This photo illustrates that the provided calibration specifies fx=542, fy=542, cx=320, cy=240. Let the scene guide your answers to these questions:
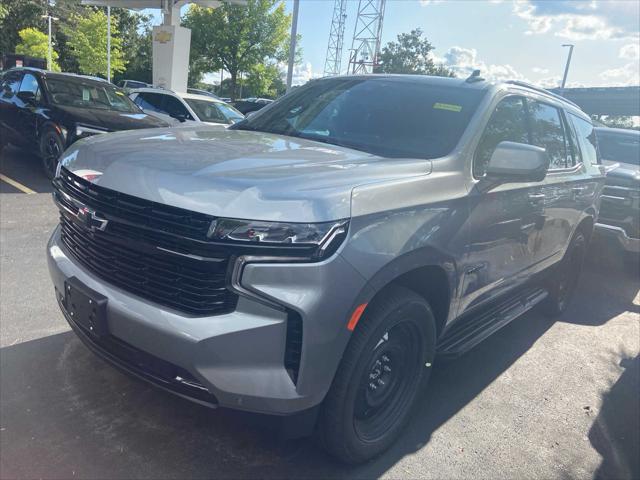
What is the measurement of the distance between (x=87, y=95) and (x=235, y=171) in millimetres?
8026

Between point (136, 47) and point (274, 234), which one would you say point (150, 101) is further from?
point (136, 47)

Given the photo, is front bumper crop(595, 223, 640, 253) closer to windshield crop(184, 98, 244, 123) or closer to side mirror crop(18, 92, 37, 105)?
windshield crop(184, 98, 244, 123)

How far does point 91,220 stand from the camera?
244 cm

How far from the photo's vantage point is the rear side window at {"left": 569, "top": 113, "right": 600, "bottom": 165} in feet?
16.5

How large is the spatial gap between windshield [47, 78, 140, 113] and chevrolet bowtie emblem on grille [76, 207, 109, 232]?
22.5 ft

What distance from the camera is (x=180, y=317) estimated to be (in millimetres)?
2131

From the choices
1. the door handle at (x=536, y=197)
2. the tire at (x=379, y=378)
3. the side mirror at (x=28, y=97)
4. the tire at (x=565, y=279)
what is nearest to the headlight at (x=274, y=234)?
the tire at (x=379, y=378)

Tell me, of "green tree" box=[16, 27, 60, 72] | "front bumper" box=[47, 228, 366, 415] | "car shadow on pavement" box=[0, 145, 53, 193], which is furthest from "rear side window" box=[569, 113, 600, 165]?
"green tree" box=[16, 27, 60, 72]

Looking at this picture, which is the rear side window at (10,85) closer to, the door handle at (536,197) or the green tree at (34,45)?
the door handle at (536,197)

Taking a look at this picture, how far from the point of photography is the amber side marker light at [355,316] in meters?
2.22

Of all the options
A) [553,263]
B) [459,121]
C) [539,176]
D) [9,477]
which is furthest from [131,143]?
[553,263]

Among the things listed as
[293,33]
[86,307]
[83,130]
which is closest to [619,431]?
[86,307]

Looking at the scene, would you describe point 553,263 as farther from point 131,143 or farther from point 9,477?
point 9,477

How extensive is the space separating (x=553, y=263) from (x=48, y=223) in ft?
17.8
